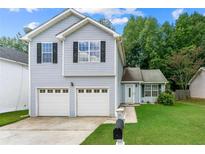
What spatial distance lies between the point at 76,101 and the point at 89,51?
3168mm

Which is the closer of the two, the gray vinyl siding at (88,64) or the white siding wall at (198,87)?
the gray vinyl siding at (88,64)

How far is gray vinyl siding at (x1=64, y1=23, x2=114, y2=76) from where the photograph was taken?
47.9ft

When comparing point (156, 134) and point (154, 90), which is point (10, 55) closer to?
point (154, 90)

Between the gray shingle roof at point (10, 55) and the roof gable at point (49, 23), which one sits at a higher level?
the roof gable at point (49, 23)

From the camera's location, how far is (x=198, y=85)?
27500mm

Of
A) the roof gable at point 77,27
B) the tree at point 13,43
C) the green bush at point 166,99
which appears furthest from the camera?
the tree at point 13,43

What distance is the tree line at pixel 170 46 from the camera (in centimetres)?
3031

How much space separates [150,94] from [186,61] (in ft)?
27.6

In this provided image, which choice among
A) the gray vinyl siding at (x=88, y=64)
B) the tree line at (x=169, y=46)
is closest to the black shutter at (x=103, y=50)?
the gray vinyl siding at (x=88, y=64)

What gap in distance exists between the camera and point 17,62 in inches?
767

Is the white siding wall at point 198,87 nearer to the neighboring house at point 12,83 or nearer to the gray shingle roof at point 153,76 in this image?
the gray shingle roof at point 153,76

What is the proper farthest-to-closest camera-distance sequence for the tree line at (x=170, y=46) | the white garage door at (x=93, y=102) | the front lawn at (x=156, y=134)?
the tree line at (x=170, y=46) < the white garage door at (x=93, y=102) < the front lawn at (x=156, y=134)
